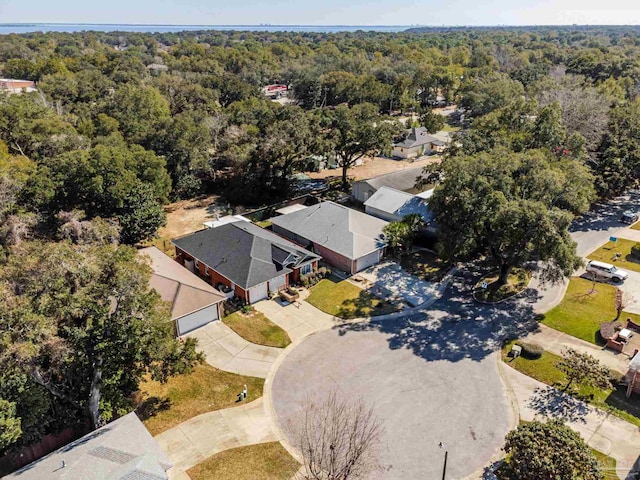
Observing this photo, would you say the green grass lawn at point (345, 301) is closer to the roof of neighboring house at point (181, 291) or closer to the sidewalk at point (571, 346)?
the roof of neighboring house at point (181, 291)

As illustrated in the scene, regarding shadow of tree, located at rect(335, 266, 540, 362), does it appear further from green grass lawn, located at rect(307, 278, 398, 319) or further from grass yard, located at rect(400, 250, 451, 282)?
grass yard, located at rect(400, 250, 451, 282)

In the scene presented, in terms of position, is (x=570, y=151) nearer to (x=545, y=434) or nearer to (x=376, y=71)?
(x=545, y=434)

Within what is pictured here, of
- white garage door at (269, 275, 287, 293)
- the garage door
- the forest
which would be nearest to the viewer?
the forest

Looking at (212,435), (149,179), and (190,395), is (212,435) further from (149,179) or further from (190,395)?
(149,179)

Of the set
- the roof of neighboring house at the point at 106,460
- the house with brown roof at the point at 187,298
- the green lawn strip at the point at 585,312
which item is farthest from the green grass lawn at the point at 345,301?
the roof of neighboring house at the point at 106,460

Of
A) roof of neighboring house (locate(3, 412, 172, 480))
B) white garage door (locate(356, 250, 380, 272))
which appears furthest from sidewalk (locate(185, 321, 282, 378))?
white garage door (locate(356, 250, 380, 272))

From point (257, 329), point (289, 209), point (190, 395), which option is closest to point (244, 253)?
point (257, 329)
